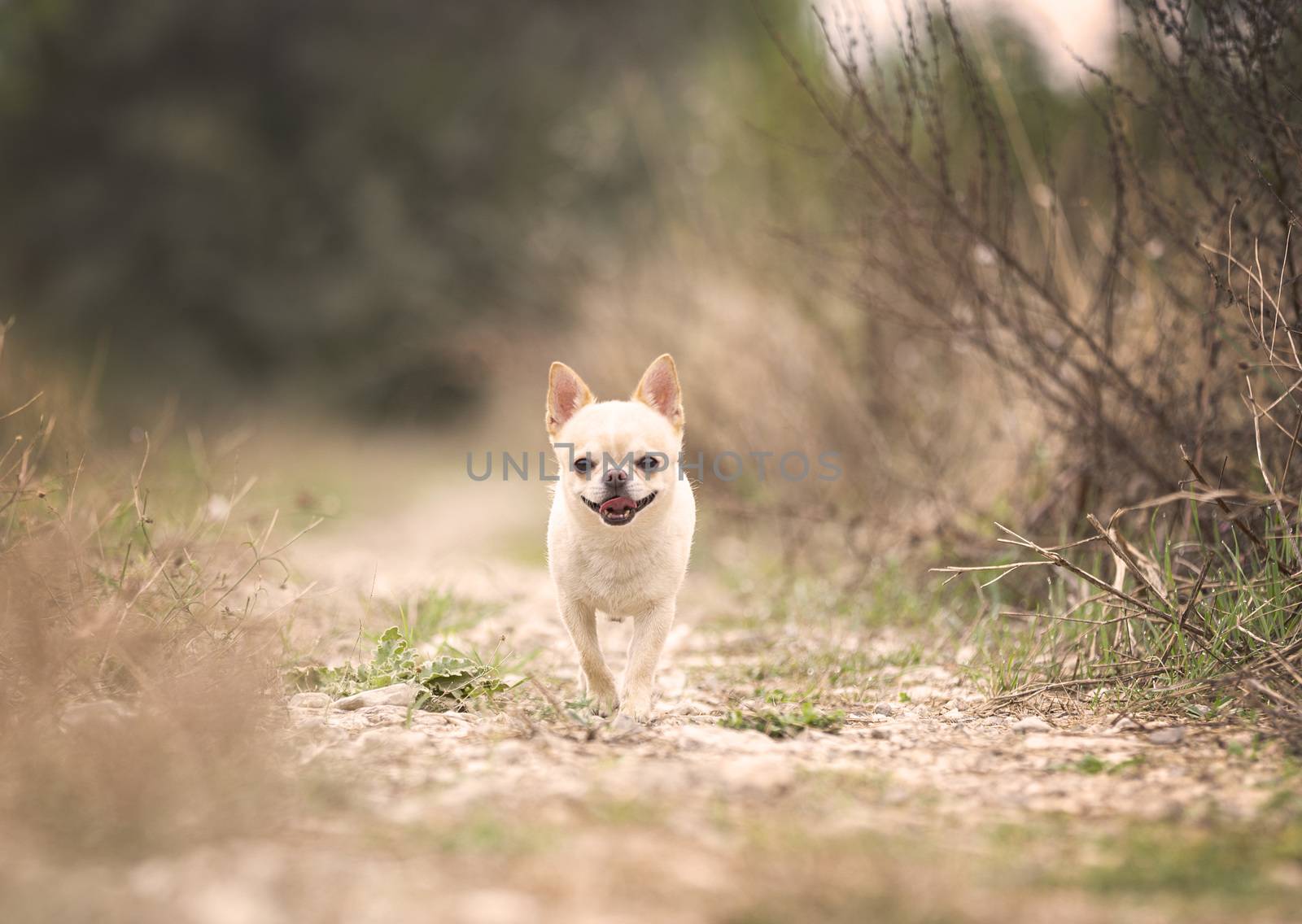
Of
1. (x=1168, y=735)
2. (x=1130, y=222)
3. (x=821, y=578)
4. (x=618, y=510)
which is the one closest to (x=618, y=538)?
(x=618, y=510)

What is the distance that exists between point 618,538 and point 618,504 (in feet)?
0.85

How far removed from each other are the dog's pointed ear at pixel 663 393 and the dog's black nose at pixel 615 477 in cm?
58

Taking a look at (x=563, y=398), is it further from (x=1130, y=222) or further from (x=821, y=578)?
(x=1130, y=222)

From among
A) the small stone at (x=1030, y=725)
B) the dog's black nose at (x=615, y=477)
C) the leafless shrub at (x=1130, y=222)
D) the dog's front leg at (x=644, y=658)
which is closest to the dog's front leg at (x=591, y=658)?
the dog's front leg at (x=644, y=658)

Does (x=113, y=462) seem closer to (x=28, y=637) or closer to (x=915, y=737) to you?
(x=28, y=637)

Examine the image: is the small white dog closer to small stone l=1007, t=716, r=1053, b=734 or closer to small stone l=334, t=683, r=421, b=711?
small stone l=334, t=683, r=421, b=711

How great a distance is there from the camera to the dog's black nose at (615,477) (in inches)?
141

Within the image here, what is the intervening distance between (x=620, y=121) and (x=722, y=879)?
1294 centimetres

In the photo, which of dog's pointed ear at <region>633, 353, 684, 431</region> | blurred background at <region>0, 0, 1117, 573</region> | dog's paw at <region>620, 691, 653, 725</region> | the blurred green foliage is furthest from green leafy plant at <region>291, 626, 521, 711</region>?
the blurred green foliage

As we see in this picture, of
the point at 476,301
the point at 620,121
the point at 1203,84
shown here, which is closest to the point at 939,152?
the point at 1203,84

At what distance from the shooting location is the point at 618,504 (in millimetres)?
3592

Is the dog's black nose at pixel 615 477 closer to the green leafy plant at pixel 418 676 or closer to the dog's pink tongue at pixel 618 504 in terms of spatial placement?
the dog's pink tongue at pixel 618 504

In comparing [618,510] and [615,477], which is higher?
[615,477]

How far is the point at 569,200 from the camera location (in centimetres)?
1723
